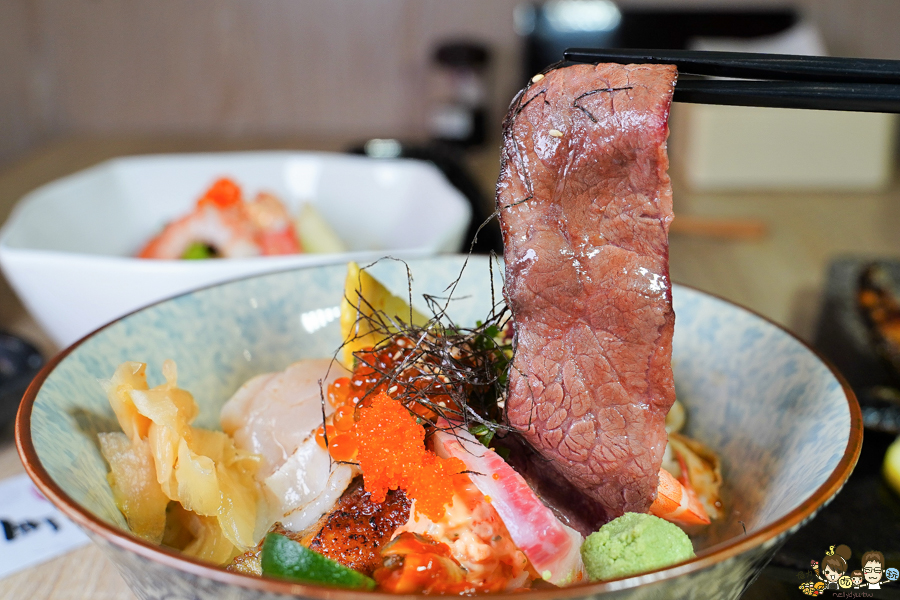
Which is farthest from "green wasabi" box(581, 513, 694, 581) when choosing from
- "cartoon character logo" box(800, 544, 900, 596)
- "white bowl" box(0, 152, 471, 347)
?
"white bowl" box(0, 152, 471, 347)

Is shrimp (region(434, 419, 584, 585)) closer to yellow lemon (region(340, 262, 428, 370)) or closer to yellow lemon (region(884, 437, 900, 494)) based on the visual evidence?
yellow lemon (region(340, 262, 428, 370))

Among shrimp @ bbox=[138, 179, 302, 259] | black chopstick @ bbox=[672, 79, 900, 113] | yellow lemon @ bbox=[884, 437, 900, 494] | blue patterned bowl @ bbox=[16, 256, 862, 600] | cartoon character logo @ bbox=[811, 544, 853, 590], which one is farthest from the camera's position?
shrimp @ bbox=[138, 179, 302, 259]

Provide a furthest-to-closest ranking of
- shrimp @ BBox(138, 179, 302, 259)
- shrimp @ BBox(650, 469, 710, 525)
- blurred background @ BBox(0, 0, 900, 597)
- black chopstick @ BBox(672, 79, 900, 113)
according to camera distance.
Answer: blurred background @ BBox(0, 0, 900, 597) → shrimp @ BBox(138, 179, 302, 259) → shrimp @ BBox(650, 469, 710, 525) → black chopstick @ BBox(672, 79, 900, 113)

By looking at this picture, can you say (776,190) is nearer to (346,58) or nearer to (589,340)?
(346,58)

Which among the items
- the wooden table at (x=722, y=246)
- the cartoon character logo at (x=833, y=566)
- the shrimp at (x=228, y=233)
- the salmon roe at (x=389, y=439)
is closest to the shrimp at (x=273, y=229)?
the shrimp at (x=228, y=233)

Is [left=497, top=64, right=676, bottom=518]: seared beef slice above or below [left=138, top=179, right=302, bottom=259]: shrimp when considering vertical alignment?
above

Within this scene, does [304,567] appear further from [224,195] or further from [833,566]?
[224,195]

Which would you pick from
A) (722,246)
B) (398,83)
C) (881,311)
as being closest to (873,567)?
(881,311)
